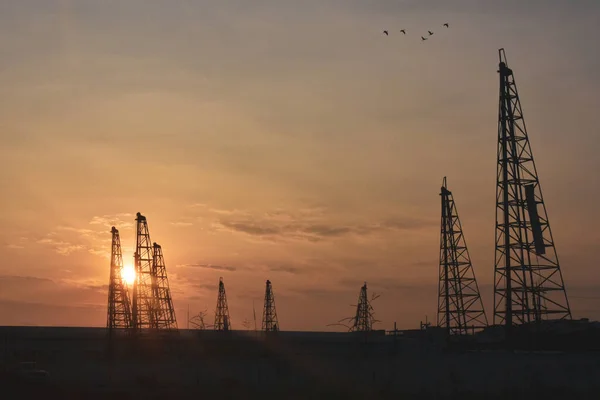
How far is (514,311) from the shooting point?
270 ft

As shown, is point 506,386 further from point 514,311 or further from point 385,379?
Result: point 514,311

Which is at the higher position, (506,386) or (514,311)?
(514,311)

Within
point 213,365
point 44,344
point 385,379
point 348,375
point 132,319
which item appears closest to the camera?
point 385,379

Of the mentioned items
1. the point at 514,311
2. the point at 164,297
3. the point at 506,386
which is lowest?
the point at 506,386

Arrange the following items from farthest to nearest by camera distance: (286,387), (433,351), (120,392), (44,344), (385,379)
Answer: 1. (44,344)
2. (433,351)
3. (385,379)
4. (286,387)
5. (120,392)

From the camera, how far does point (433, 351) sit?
4269 inches

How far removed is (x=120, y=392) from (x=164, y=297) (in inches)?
3160

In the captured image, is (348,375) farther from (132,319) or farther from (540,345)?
(132,319)

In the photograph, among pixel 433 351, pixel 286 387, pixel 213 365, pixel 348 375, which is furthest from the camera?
pixel 433 351

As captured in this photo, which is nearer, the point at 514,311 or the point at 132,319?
the point at 514,311

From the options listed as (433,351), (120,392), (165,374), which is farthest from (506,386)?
(433,351)

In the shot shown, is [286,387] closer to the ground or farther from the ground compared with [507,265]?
closer to the ground

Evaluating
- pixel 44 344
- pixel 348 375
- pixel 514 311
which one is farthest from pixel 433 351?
pixel 44 344

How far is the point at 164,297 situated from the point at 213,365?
131ft
